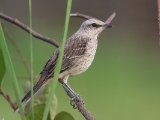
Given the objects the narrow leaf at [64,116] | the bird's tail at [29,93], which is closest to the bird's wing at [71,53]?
the bird's tail at [29,93]

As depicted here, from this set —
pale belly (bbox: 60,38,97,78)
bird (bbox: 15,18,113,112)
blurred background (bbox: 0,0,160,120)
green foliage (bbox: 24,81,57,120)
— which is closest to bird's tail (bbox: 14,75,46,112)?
green foliage (bbox: 24,81,57,120)

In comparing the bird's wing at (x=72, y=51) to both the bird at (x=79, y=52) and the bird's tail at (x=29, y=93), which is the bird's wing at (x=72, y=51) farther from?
the bird's tail at (x=29, y=93)

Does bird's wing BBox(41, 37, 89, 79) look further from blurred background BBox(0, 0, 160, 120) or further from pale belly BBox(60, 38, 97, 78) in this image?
blurred background BBox(0, 0, 160, 120)

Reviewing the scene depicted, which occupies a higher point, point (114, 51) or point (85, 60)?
point (114, 51)

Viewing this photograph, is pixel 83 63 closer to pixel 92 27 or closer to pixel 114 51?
pixel 92 27

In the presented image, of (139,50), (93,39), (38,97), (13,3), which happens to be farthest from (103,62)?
(38,97)

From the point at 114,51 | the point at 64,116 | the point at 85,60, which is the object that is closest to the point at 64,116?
the point at 64,116
